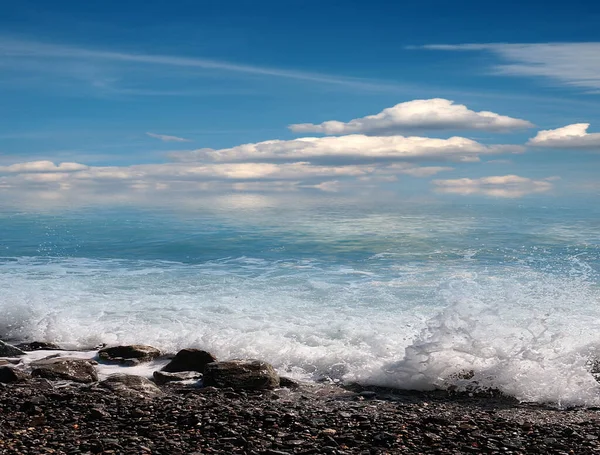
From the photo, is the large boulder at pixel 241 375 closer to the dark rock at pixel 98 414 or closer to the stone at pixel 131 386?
the stone at pixel 131 386

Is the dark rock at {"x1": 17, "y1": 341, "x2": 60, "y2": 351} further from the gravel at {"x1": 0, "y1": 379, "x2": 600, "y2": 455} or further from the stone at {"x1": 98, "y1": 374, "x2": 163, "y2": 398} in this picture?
the stone at {"x1": 98, "y1": 374, "x2": 163, "y2": 398}

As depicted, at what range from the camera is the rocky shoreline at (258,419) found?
21.9 feet

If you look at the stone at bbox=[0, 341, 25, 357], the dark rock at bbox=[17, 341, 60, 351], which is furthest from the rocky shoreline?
the dark rock at bbox=[17, 341, 60, 351]

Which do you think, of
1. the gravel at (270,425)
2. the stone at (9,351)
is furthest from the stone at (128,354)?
the gravel at (270,425)

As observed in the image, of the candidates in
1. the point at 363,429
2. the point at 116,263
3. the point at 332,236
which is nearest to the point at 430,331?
the point at 363,429

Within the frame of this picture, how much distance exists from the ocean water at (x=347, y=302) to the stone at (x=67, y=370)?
7.26 ft

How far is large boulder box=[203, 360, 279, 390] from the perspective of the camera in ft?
30.8

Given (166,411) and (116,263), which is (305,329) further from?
(116,263)

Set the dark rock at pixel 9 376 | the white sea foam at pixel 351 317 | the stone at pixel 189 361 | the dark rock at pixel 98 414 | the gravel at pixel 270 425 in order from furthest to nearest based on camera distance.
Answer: the stone at pixel 189 361 < the white sea foam at pixel 351 317 < the dark rock at pixel 9 376 < the dark rock at pixel 98 414 < the gravel at pixel 270 425

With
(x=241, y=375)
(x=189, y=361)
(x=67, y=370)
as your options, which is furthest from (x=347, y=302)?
(x=67, y=370)

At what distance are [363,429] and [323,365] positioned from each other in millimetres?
3854

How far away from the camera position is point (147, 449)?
6484mm

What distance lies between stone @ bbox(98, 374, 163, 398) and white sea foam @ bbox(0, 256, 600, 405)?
8.24ft

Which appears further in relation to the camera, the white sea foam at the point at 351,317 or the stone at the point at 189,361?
the stone at the point at 189,361
